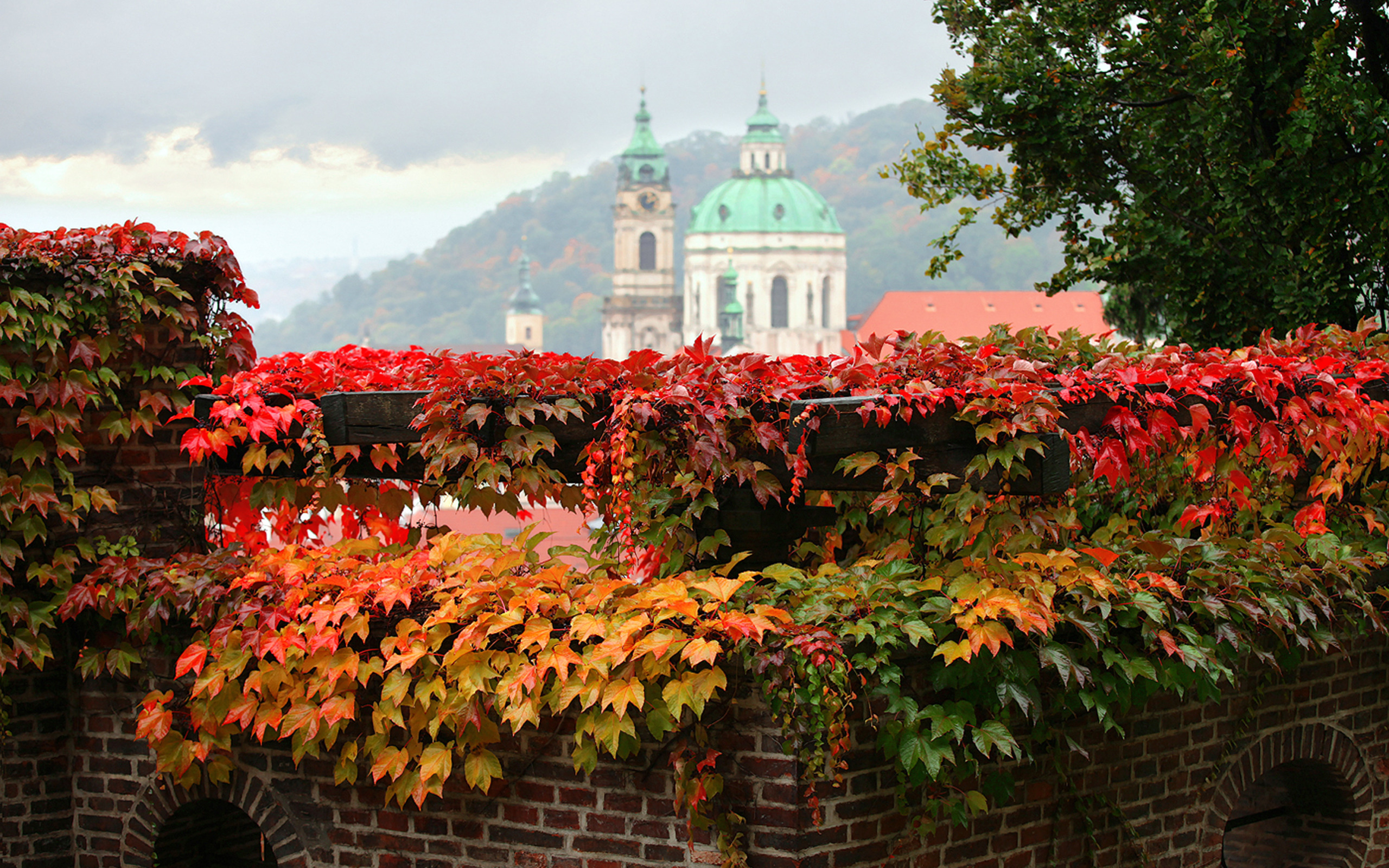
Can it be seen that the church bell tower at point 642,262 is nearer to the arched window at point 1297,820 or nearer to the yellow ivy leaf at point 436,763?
the arched window at point 1297,820

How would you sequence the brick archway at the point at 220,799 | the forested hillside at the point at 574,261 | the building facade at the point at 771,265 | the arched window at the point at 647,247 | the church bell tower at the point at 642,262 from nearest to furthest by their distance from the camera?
1. the brick archway at the point at 220,799
2. the forested hillside at the point at 574,261
3. the church bell tower at the point at 642,262
4. the building facade at the point at 771,265
5. the arched window at the point at 647,247

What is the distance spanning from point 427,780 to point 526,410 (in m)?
1.23

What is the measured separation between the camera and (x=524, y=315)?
113250 mm

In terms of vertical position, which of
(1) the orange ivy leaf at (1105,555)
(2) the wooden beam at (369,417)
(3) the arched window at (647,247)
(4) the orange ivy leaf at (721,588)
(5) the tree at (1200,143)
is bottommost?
(4) the orange ivy leaf at (721,588)

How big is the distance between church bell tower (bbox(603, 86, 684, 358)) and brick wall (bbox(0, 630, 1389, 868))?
111 meters

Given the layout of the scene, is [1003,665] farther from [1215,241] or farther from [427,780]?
[1215,241]

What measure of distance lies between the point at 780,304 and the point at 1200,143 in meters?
112

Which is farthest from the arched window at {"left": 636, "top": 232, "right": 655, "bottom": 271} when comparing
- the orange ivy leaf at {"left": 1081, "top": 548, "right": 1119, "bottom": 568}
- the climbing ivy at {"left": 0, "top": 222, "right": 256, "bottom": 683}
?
the orange ivy leaf at {"left": 1081, "top": 548, "right": 1119, "bottom": 568}

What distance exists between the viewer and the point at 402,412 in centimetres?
423

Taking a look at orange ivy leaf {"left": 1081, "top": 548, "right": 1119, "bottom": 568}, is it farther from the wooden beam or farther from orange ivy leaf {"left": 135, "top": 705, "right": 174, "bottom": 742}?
orange ivy leaf {"left": 135, "top": 705, "right": 174, "bottom": 742}

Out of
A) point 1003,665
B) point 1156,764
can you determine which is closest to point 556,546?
point 1003,665

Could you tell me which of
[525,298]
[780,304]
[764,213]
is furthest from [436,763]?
[764,213]

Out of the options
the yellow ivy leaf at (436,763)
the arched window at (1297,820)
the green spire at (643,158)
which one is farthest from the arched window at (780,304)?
the yellow ivy leaf at (436,763)

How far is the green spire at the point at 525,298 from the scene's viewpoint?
113 meters
